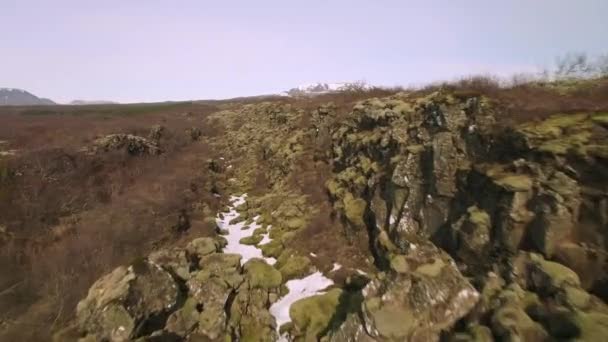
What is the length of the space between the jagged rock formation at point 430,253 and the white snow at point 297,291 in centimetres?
27

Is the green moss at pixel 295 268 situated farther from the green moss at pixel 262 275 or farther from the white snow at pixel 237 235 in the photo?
the white snow at pixel 237 235

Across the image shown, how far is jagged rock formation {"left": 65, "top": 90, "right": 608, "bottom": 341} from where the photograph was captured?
7281 millimetres

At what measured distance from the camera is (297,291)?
481 inches

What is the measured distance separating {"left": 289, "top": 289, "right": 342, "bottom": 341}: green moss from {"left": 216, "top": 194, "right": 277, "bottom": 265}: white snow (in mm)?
3644

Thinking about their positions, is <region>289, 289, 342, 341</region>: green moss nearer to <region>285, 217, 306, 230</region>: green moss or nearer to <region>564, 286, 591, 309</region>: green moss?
<region>285, 217, 306, 230</region>: green moss

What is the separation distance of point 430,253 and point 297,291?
5254 millimetres

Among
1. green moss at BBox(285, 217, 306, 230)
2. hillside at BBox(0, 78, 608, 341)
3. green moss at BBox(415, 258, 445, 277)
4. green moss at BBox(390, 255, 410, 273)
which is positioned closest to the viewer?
hillside at BBox(0, 78, 608, 341)

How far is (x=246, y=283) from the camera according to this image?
12.3 meters

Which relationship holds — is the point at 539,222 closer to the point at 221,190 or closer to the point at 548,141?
the point at 548,141

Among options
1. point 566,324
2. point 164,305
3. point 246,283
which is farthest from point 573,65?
point 164,305

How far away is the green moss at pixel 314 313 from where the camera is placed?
9797 mm

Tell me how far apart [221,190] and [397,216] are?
14687mm

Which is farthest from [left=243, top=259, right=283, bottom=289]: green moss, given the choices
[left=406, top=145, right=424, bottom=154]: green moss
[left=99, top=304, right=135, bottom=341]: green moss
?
[left=406, top=145, right=424, bottom=154]: green moss

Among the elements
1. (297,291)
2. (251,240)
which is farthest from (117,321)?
(251,240)
